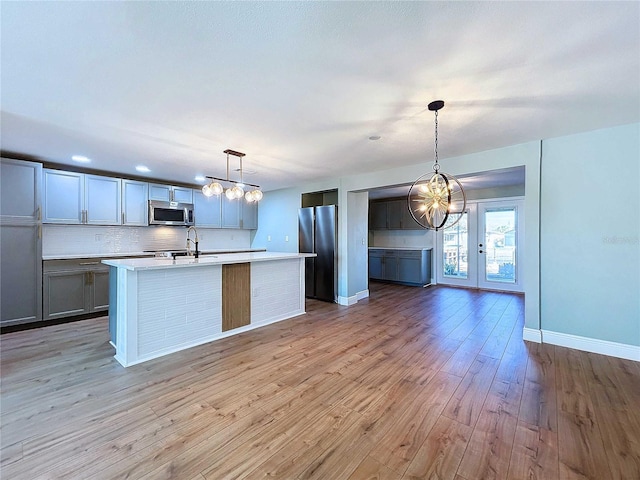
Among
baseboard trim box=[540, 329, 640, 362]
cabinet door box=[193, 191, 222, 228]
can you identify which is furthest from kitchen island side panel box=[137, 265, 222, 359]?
baseboard trim box=[540, 329, 640, 362]

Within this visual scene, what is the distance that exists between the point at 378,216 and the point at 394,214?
19.3 inches

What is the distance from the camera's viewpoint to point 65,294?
4.01 metres

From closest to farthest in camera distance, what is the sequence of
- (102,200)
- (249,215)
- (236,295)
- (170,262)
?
(170,262), (236,295), (102,200), (249,215)

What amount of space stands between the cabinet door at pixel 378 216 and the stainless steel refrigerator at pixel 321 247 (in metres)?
2.82

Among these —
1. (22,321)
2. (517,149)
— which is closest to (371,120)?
(517,149)

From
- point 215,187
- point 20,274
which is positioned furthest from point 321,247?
point 20,274

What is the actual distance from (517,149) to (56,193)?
252 inches

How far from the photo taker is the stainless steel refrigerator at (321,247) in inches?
208

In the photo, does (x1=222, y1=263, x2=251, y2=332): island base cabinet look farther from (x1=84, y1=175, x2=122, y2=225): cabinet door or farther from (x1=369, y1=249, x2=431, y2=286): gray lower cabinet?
(x1=369, y1=249, x2=431, y2=286): gray lower cabinet

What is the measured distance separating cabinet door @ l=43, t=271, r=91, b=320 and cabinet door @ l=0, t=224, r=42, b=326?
3.2 inches

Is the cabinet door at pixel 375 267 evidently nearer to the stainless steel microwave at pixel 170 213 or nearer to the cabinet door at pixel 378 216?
the cabinet door at pixel 378 216

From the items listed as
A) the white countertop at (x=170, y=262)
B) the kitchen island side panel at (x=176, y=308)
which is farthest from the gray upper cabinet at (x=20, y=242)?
the kitchen island side panel at (x=176, y=308)

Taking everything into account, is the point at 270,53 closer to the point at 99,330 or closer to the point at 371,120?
the point at 371,120

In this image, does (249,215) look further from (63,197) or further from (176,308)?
(176,308)
